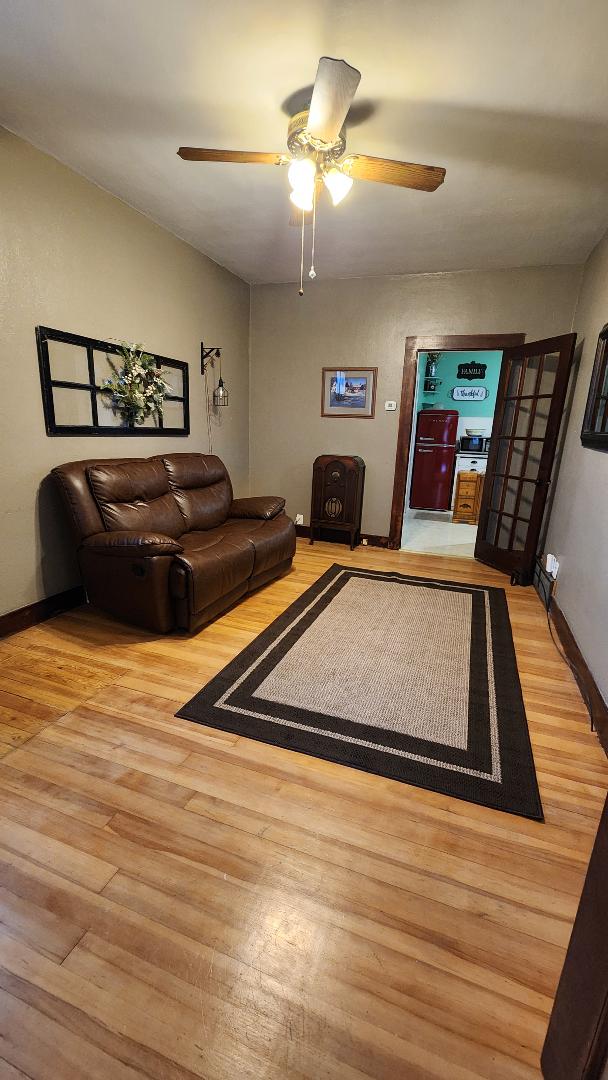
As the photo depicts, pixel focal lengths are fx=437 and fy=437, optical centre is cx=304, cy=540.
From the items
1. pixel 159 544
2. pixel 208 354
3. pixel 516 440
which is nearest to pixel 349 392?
pixel 208 354

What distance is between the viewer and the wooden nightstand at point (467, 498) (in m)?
6.29

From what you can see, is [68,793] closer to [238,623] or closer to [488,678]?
[238,623]

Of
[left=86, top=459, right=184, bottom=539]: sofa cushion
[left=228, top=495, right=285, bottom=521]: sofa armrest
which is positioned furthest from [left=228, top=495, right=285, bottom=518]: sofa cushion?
[left=86, top=459, right=184, bottom=539]: sofa cushion

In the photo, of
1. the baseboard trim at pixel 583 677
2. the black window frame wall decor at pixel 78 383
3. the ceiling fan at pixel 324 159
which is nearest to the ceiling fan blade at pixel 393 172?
the ceiling fan at pixel 324 159

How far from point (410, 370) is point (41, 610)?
147 inches

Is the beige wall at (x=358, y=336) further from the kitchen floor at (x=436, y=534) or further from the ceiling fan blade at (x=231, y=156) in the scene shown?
the ceiling fan blade at (x=231, y=156)

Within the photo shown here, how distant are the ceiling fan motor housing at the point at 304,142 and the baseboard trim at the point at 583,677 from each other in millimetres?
2741

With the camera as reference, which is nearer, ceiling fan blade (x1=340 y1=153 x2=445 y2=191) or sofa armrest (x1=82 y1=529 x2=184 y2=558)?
ceiling fan blade (x1=340 y1=153 x2=445 y2=191)

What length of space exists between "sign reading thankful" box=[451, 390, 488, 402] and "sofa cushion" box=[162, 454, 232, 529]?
4679 millimetres

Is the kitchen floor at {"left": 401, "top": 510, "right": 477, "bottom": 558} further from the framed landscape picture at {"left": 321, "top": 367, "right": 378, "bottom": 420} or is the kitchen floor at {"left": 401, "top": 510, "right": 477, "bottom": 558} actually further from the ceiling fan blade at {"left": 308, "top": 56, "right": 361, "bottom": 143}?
the ceiling fan blade at {"left": 308, "top": 56, "right": 361, "bottom": 143}

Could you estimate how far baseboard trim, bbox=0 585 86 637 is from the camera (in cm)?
255

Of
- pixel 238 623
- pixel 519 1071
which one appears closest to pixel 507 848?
pixel 519 1071

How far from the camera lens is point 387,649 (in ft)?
8.28

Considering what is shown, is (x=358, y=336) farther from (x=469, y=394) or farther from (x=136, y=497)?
(x=469, y=394)
